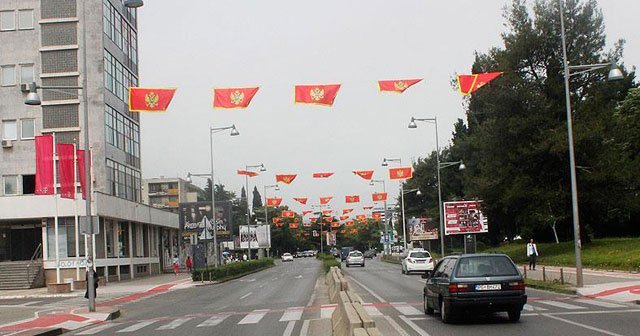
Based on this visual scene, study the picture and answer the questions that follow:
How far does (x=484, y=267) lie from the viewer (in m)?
15.6

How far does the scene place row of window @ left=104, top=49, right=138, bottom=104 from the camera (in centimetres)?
5469

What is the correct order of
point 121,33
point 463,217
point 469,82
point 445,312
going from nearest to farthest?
point 445,312 < point 469,82 < point 463,217 < point 121,33

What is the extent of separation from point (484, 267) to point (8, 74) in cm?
4793

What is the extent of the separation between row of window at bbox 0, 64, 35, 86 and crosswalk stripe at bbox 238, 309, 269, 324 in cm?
3869

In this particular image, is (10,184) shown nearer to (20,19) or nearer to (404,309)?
(20,19)

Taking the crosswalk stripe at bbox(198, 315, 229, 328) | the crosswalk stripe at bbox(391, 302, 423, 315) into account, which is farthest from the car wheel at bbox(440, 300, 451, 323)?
the crosswalk stripe at bbox(198, 315, 229, 328)

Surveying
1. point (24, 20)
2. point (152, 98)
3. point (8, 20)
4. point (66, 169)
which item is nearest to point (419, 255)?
point (66, 169)

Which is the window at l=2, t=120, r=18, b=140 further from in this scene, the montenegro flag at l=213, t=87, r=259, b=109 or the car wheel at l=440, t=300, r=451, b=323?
the car wheel at l=440, t=300, r=451, b=323

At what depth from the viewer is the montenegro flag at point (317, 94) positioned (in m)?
24.0

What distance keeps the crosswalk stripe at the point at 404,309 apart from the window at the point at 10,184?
41270 mm

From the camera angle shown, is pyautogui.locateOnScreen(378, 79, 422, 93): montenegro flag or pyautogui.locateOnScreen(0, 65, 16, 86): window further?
pyautogui.locateOnScreen(0, 65, 16, 86): window

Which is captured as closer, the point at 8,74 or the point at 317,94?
the point at 317,94

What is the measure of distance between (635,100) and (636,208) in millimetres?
15718

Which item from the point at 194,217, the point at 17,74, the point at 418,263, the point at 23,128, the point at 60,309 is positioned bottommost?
the point at 418,263
